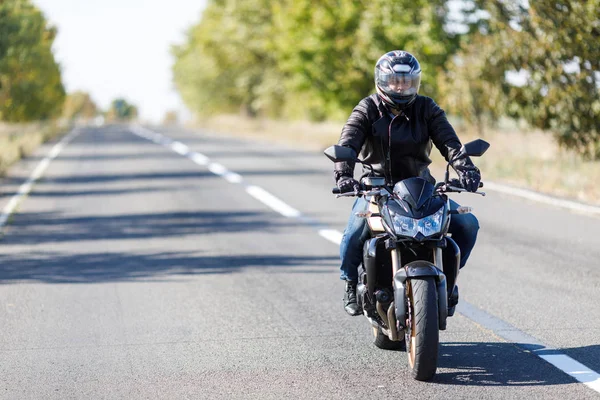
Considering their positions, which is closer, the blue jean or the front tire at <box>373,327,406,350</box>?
the blue jean

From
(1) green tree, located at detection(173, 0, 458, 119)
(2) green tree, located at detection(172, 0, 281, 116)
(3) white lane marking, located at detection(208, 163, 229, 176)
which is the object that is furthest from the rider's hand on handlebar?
(2) green tree, located at detection(172, 0, 281, 116)

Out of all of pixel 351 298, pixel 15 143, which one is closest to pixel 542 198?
pixel 351 298

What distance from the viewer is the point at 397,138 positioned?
6.37 metres

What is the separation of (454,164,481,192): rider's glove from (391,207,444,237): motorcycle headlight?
0.45 metres

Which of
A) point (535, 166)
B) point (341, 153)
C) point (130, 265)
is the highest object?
point (341, 153)

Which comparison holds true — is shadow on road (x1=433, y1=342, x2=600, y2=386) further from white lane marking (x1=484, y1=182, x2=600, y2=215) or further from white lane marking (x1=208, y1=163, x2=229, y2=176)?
white lane marking (x1=208, y1=163, x2=229, y2=176)

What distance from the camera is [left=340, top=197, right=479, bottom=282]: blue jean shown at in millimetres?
6297

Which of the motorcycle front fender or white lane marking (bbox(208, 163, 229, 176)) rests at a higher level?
the motorcycle front fender

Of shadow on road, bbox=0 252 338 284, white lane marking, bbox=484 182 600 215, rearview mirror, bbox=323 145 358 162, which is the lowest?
shadow on road, bbox=0 252 338 284

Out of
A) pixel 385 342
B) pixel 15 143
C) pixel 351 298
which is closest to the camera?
pixel 351 298

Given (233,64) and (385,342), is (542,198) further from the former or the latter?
(233,64)

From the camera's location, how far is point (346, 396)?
562cm

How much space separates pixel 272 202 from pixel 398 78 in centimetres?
1108

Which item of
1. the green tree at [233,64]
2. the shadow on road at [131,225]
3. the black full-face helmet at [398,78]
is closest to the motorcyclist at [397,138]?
the black full-face helmet at [398,78]
